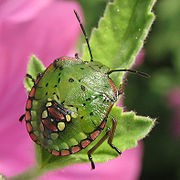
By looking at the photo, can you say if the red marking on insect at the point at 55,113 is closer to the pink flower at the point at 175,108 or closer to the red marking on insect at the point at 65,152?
the red marking on insect at the point at 65,152

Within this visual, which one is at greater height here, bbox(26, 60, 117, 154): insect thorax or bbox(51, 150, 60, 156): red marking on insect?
bbox(26, 60, 117, 154): insect thorax

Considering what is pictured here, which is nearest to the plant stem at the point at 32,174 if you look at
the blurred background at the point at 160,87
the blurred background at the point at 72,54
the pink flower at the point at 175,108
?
the blurred background at the point at 72,54

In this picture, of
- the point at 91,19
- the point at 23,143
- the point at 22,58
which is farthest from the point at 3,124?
the point at 91,19

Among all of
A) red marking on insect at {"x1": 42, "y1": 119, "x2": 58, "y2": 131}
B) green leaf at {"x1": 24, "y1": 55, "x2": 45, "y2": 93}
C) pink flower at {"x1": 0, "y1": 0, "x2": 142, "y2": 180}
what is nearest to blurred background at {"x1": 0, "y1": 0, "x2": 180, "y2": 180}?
pink flower at {"x1": 0, "y1": 0, "x2": 142, "y2": 180}

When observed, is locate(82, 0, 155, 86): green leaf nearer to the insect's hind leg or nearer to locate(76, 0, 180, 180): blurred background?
the insect's hind leg

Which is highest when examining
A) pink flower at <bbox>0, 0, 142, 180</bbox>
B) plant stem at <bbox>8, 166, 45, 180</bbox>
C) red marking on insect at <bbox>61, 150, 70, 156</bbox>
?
red marking on insect at <bbox>61, 150, 70, 156</bbox>

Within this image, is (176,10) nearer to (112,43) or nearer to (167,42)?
(167,42)
